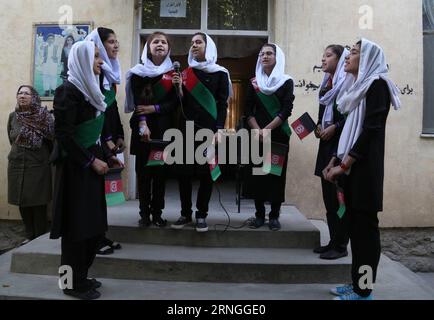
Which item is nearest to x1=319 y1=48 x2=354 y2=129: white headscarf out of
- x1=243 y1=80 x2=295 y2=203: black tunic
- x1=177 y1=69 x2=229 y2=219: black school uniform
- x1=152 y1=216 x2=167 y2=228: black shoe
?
x1=243 y1=80 x2=295 y2=203: black tunic

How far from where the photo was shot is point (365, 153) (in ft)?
10.3

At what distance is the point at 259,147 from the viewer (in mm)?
4453

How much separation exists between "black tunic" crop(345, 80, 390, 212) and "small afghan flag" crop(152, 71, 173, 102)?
1813mm

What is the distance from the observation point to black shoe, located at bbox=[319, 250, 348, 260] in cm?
394

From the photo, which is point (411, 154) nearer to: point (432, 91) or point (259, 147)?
point (432, 91)

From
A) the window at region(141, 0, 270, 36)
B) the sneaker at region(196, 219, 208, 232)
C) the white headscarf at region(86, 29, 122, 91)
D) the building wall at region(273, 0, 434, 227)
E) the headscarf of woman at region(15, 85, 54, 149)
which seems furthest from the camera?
the window at region(141, 0, 270, 36)

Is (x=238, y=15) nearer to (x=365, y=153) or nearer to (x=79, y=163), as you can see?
(x=365, y=153)

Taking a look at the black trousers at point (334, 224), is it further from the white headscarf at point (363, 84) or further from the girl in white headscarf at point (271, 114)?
the white headscarf at point (363, 84)

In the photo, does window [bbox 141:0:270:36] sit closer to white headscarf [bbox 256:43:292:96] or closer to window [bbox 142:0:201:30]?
window [bbox 142:0:201:30]

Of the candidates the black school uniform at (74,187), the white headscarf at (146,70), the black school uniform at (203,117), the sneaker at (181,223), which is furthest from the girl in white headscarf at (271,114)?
the black school uniform at (74,187)

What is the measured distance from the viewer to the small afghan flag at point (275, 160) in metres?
4.36

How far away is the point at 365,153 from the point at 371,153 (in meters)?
0.05

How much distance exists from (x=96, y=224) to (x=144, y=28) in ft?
13.1

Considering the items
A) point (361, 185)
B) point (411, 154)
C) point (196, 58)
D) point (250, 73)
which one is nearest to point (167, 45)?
point (196, 58)
